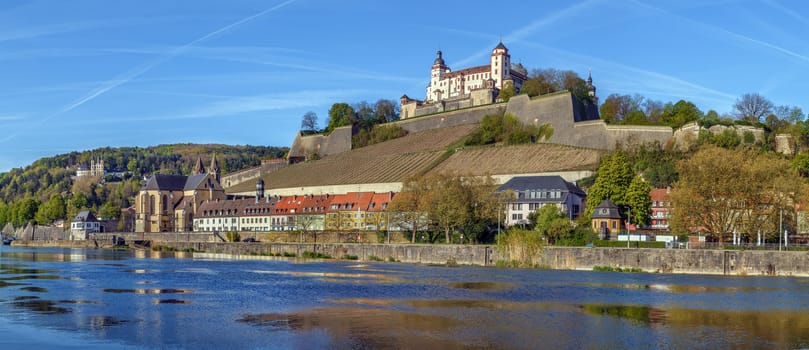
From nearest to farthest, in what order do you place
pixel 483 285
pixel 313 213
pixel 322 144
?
1. pixel 483 285
2. pixel 313 213
3. pixel 322 144

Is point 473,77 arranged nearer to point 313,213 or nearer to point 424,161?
point 424,161

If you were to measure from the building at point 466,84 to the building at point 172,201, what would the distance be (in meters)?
37.8

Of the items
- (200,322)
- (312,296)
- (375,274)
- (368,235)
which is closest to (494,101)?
(368,235)

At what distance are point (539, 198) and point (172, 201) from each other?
58378 mm

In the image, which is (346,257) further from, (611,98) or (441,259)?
(611,98)

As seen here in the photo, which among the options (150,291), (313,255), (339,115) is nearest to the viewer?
(150,291)

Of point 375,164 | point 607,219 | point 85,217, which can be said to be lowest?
point 85,217

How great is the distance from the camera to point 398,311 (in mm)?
30297

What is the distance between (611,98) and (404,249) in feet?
210

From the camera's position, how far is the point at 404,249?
63.4 metres

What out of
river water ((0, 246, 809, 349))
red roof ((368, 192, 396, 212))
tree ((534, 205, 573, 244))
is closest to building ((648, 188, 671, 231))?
tree ((534, 205, 573, 244))

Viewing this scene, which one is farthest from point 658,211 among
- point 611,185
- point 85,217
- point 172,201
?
point 85,217

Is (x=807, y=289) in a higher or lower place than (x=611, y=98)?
lower

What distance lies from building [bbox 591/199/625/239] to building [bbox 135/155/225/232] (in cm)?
6074
